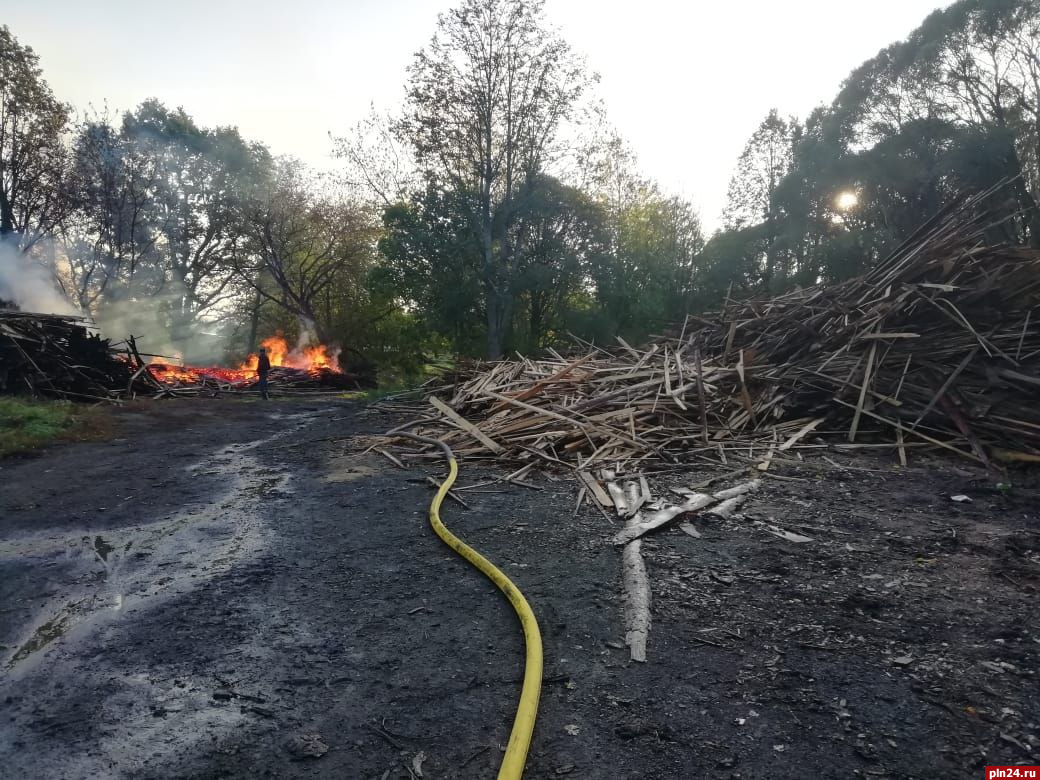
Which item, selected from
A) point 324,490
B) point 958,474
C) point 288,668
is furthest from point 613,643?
point 958,474

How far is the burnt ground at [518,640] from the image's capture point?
199cm

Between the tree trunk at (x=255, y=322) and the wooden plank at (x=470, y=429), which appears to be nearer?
the wooden plank at (x=470, y=429)

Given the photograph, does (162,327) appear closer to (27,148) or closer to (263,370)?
(27,148)

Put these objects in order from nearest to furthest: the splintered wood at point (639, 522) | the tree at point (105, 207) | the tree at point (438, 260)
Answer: the splintered wood at point (639, 522) → the tree at point (438, 260) → the tree at point (105, 207)

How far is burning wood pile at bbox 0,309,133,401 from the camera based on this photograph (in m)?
11.1

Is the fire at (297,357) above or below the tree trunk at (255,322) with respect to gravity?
below

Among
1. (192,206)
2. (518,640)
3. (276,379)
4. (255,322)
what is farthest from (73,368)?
(192,206)

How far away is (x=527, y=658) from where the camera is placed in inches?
95.4

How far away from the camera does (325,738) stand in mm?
2076

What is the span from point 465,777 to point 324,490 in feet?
14.3

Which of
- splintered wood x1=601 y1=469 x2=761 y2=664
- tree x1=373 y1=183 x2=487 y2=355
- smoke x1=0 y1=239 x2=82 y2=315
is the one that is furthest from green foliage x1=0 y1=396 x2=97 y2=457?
tree x1=373 y1=183 x2=487 y2=355

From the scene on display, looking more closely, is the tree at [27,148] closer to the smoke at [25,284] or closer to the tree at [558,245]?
the smoke at [25,284]

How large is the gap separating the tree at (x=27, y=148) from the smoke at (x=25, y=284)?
1026 mm

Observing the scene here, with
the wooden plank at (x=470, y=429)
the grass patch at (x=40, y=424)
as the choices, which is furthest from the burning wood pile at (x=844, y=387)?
the grass patch at (x=40, y=424)
